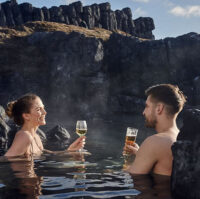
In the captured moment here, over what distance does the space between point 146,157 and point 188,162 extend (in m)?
0.95

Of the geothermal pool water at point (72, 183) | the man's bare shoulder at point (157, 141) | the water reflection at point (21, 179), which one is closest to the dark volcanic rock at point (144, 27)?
the water reflection at point (21, 179)

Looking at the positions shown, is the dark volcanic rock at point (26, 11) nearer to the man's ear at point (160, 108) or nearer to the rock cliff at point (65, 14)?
the rock cliff at point (65, 14)

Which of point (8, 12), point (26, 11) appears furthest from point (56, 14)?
point (8, 12)

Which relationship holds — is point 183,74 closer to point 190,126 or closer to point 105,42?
point 105,42

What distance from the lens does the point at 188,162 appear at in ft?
13.2

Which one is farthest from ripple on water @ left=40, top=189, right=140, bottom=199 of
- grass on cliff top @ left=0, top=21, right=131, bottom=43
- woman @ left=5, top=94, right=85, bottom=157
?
grass on cliff top @ left=0, top=21, right=131, bottom=43

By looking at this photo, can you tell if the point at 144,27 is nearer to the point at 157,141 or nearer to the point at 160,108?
the point at 160,108

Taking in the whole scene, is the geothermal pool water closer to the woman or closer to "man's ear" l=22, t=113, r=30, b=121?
the woman

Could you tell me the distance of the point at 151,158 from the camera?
16.0ft

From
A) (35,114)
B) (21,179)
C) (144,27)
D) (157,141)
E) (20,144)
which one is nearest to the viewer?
(157,141)

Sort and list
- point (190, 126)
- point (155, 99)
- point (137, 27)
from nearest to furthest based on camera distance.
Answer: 1. point (190, 126)
2. point (155, 99)
3. point (137, 27)

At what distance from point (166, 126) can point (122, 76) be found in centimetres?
4017

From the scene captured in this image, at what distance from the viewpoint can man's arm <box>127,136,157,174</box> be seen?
4.79 metres

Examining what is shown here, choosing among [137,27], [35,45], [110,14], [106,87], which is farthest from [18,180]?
[137,27]
